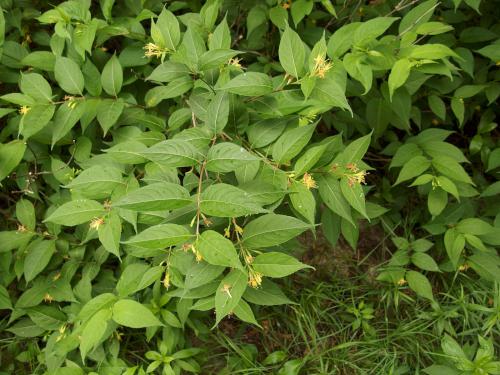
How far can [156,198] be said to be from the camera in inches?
51.6

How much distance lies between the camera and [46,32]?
2496 mm

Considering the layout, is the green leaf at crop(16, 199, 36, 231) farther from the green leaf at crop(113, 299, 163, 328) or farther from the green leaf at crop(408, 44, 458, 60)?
the green leaf at crop(408, 44, 458, 60)

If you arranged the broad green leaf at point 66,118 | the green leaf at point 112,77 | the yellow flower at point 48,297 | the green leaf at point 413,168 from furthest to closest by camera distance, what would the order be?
the yellow flower at point 48,297, the green leaf at point 413,168, the green leaf at point 112,77, the broad green leaf at point 66,118

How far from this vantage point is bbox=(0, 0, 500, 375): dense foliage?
5.02ft

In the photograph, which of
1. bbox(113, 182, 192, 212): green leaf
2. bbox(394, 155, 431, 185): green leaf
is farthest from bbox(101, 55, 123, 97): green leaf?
bbox(394, 155, 431, 185): green leaf

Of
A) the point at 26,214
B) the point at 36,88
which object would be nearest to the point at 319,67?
the point at 36,88

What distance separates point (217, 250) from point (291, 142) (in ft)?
1.62

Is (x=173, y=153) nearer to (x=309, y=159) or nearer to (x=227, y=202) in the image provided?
(x=227, y=202)

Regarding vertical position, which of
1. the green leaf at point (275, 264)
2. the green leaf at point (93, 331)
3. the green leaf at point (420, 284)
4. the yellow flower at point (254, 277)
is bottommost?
the green leaf at point (420, 284)

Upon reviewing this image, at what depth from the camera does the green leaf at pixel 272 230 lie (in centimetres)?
146

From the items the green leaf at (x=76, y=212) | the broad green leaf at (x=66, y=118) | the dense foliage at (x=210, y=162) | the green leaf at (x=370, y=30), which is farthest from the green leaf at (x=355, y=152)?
the broad green leaf at (x=66, y=118)

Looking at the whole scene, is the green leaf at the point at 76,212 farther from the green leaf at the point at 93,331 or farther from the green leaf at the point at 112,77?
the green leaf at the point at 112,77

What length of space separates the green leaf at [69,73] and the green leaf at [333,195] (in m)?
1.22

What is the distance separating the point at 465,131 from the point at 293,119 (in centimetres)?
206
